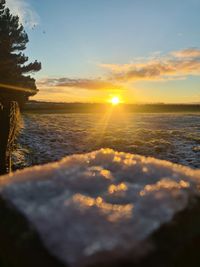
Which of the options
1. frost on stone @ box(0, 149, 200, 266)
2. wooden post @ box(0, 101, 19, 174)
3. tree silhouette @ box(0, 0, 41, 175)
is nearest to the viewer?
frost on stone @ box(0, 149, 200, 266)

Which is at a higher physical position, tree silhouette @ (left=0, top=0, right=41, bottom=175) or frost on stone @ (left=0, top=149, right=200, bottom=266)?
tree silhouette @ (left=0, top=0, right=41, bottom=175)

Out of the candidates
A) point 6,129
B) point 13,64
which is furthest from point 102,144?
point 13,64

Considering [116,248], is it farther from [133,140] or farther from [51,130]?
[51,130]

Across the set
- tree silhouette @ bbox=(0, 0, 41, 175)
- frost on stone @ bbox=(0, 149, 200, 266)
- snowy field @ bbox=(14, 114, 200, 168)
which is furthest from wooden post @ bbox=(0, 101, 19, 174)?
tree silhouette @ bbox=(0, 0, 41, 175)

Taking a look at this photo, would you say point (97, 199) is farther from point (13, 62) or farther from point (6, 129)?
point (13, 62)

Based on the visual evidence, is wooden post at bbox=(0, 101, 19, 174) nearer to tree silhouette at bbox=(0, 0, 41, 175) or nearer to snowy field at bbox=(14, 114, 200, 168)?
snowy field at bbox=(14, 114, 200, 168)

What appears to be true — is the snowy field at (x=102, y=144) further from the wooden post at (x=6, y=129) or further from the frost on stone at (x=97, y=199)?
the frost on stone at (x=97, y=199)
